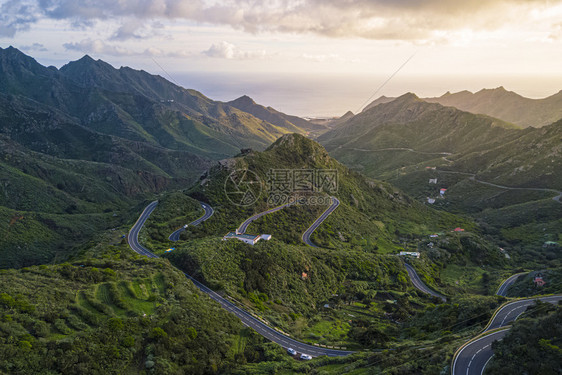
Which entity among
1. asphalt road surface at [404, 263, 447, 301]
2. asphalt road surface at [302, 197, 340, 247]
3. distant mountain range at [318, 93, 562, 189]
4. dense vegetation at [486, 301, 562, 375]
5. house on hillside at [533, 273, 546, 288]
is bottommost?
asphalt road surface at [404, 263, 447, 301]

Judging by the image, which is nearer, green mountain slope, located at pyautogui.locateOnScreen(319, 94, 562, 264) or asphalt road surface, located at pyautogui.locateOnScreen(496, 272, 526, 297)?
asphalt road surface, located at pyautogui.locateOnScreen(496, 272, 526, 297)

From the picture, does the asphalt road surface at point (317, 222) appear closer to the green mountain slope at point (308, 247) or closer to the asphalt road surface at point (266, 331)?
the green mountain slope at point (308, 247)

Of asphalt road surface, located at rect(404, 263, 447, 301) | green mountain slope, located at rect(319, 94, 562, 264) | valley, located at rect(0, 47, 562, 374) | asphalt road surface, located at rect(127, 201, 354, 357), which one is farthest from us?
green mountain slope, located at rect(319, 94, 562, 264)

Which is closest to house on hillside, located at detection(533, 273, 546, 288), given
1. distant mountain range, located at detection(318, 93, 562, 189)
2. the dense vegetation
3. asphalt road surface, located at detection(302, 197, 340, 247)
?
the dense vegetation

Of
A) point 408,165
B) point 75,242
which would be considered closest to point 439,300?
point 75,242

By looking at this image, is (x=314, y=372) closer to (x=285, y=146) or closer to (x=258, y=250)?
(x=258, y=250)

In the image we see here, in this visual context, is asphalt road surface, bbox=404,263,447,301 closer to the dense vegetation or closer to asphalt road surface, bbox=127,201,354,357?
asphalt road surface, bbox=127,201,354,357
